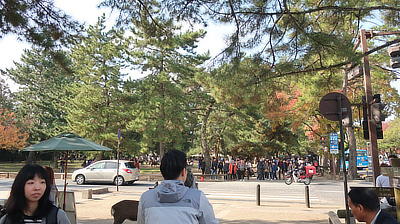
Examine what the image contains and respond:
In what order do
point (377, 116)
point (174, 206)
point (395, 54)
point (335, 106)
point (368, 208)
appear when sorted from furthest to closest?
point (377, 116) < point (395, 54) < point (335, 106) < point (368, 208) < point (174, 206)

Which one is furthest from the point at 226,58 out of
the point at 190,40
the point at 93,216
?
the point at 190,40

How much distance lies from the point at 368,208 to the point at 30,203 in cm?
313

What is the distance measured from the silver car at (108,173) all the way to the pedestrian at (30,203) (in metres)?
15.9

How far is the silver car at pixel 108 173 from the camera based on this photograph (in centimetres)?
1784

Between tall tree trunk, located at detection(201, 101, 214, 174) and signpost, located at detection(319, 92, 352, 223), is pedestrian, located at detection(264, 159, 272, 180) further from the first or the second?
signpost, located at detection(319, 92, 352, 223)

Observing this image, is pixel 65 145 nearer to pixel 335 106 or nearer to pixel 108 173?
pixel 335 106

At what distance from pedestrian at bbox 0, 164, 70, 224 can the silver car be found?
15.9 meters

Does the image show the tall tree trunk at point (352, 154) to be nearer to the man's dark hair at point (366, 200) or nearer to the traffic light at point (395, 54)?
the traffic light at point (395, 54)

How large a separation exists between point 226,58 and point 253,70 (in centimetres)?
91

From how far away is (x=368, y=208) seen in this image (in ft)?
9.83

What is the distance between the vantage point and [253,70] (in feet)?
28.2

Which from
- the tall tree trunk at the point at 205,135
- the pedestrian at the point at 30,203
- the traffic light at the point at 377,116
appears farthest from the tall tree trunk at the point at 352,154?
the pedestrian at the point at 30,203

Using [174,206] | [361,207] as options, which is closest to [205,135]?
[361,207]

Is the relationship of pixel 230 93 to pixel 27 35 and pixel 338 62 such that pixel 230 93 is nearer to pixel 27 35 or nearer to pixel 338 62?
pixel 338 62
